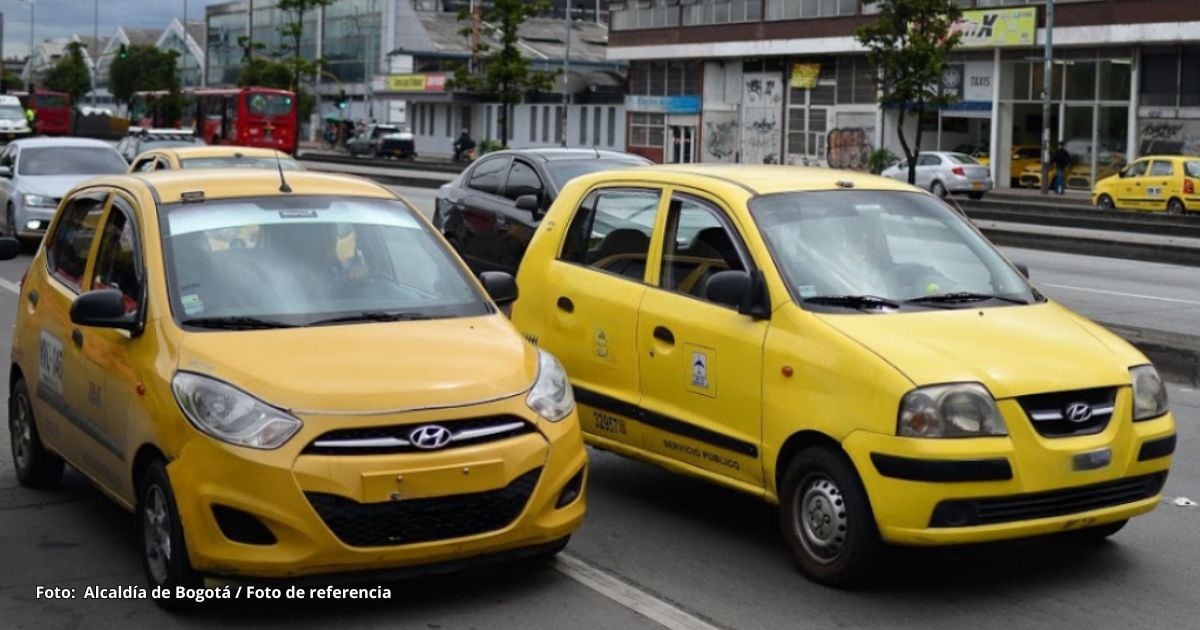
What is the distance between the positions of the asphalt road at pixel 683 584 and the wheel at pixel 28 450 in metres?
0.18

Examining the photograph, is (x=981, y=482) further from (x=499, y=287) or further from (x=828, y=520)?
(x=499, y=287)

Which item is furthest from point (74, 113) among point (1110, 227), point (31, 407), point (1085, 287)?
point (31, 407)

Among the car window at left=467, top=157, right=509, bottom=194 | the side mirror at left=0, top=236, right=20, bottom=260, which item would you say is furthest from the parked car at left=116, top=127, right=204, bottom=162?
the side mirror at left=0, top=236, right=20, bottom=260

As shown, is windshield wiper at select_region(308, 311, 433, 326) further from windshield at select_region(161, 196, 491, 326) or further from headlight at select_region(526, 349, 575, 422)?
headlight at select_region(526, 349, 575, 422)

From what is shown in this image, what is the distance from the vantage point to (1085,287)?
20.9 m

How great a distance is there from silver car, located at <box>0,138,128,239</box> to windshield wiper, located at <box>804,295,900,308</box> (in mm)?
16949

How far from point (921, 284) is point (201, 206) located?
313 cm

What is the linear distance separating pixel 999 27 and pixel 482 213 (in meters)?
39.6

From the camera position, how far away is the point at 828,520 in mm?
6348

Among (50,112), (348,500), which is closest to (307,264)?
(348,500)

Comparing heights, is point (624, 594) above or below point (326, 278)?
below

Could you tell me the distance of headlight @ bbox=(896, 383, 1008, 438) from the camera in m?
6.05

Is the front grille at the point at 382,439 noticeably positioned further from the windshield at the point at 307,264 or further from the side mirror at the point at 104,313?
the side mirror at the point at 104,313

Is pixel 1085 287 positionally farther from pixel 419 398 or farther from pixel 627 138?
pixel 627 138
